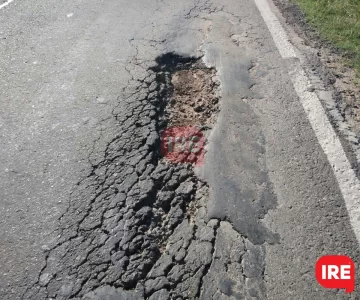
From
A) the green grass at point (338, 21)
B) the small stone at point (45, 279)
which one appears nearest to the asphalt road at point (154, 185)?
the small stone at point (45, 279)

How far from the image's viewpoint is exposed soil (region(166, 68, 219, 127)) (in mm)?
4023

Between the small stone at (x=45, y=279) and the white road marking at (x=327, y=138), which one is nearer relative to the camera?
→ the small stone at (x=45, y=279)

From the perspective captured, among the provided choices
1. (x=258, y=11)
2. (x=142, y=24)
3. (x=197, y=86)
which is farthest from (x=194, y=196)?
(x=258, y=11)

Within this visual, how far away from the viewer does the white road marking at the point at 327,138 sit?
119 inches

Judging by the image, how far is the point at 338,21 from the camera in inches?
215

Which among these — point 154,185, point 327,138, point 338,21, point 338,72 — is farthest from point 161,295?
point 338,21
